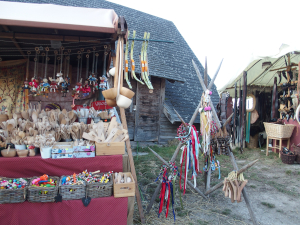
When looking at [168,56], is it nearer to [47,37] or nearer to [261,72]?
[261,72]

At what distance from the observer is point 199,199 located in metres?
3.48

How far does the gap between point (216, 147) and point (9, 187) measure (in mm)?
2531

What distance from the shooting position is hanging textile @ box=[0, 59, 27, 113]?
4.78m

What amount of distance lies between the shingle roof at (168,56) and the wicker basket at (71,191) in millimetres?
5218

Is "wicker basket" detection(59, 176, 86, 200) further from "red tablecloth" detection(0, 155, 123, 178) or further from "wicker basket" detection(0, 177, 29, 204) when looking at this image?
"wicker basket" detection(0, 177, 29, 204)

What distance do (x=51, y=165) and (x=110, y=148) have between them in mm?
697

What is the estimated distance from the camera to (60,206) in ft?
7.14

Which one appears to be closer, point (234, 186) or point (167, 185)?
point (234, 186)

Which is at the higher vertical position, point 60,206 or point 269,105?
point 269,105

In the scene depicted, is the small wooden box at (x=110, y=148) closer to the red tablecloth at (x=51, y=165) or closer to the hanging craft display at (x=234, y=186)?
the red tablecloth at (x=51, y=165)

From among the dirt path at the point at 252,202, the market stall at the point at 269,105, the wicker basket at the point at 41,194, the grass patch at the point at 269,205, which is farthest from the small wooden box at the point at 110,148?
the market stall at the point at 269,105

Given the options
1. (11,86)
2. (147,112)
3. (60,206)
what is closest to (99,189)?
(60,206)

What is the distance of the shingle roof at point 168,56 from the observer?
7.95 m

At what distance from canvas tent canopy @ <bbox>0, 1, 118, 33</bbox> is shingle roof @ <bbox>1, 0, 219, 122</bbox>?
178 inches
